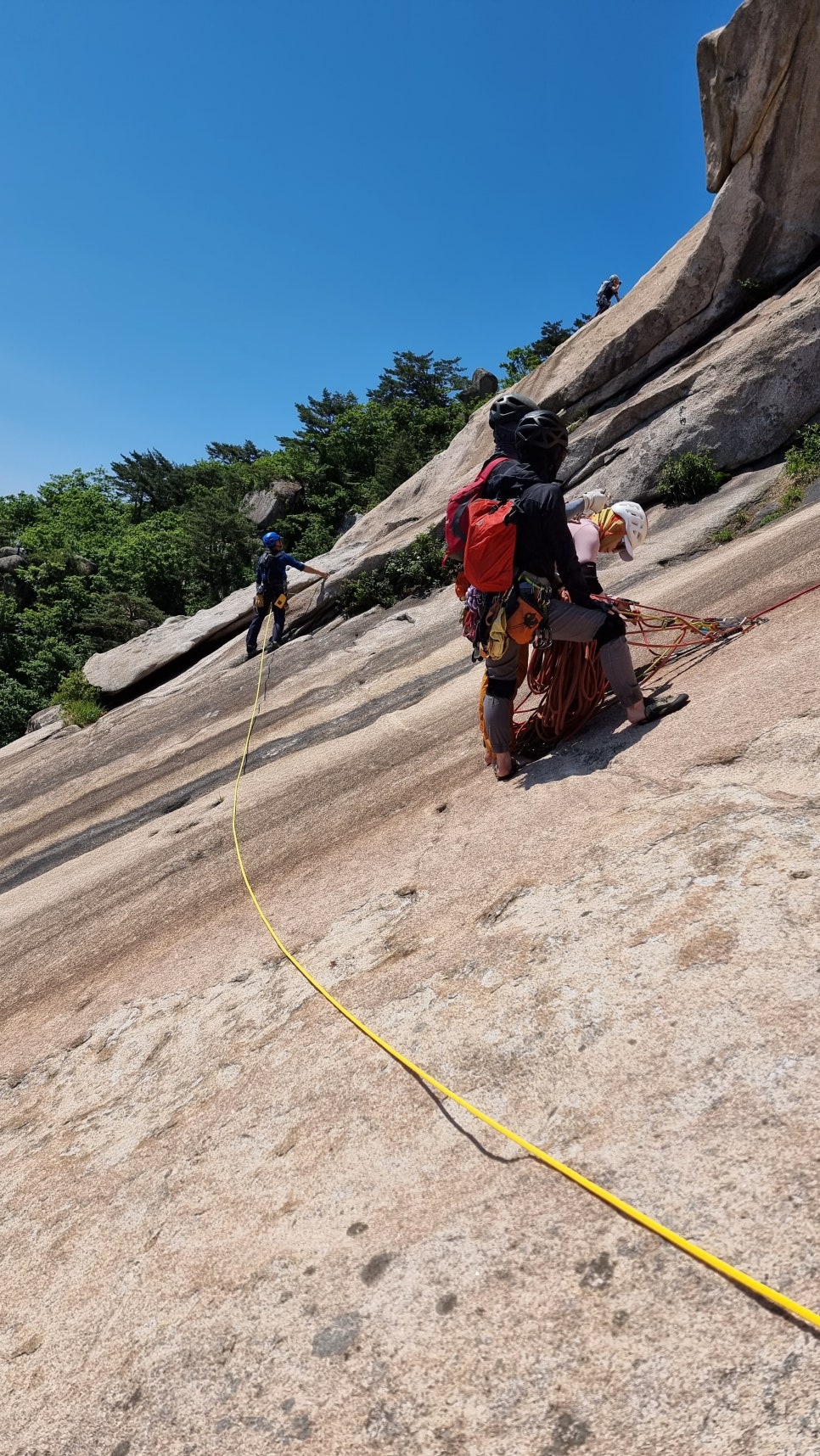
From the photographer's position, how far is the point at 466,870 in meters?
3.87

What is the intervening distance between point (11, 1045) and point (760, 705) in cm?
486

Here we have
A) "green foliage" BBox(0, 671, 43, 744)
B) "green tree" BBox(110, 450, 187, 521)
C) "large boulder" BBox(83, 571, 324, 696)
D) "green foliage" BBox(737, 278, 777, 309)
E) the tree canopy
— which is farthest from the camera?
"green tree" BBox(110, 450, 187, 521)

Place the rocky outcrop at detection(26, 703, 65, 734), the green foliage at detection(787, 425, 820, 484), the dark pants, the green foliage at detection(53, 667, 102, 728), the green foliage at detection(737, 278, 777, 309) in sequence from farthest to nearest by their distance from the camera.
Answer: the rocky outcrop at detection(26, 703, 65, 734) → the green foliage at detection(53, 667, 102, 728) → the dark pants → the green foliage at detection(737, 278, 777, 309) → the green foliage at detection(787, 425, 820, 484)

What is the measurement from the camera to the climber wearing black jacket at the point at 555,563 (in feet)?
14.5

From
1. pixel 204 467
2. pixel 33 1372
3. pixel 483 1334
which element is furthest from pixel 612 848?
pixel 204 467

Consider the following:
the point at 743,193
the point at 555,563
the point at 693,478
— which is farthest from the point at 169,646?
the point at 743,193

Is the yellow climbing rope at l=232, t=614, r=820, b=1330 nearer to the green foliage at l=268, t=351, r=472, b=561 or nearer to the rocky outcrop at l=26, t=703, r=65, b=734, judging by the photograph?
the rocky outcrop at l=26, t=703, r=65, b=734

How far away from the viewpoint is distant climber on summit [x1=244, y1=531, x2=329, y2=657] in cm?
1358

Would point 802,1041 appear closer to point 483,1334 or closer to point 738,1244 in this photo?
point 738,1244

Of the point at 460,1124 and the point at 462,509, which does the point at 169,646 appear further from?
the point at 460,1124

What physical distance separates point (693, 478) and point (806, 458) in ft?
5.14

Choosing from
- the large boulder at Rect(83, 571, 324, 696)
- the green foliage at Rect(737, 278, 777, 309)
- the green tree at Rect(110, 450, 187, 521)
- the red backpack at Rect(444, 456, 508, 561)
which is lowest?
the red backpack at Rect(444, 456, 508, 561)

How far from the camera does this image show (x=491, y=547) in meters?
4.50

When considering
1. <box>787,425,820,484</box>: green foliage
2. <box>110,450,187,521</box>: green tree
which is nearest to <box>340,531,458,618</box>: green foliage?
<box>787,425,820,484</box>: green foliage
